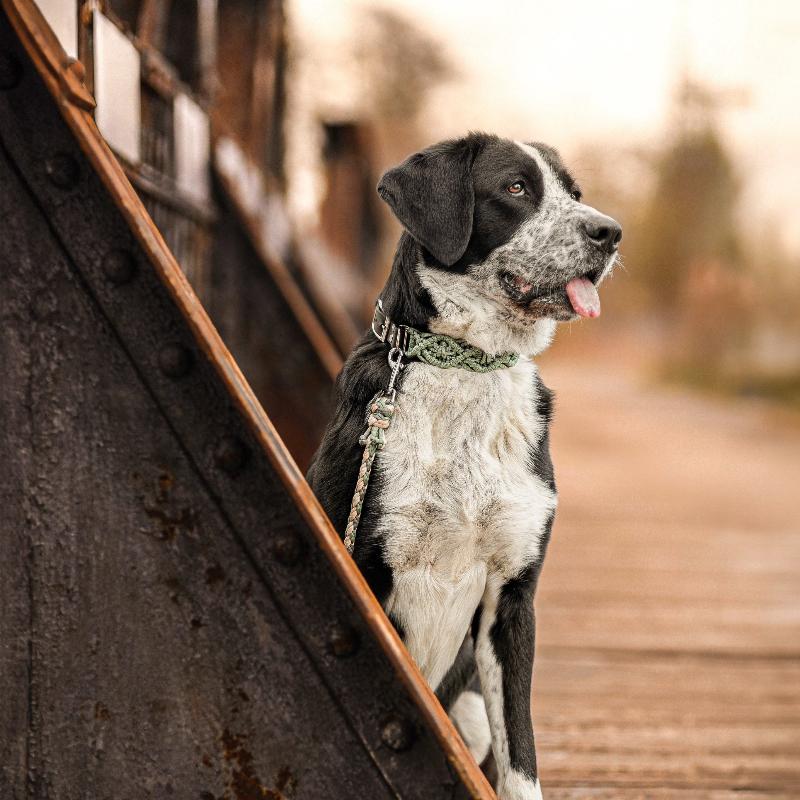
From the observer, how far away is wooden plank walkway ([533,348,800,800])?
261 cm

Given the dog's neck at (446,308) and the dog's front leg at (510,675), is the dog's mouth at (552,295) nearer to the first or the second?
the dog's neck at (446,308)

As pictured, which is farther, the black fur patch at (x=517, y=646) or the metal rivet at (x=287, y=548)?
the black fur patch at (x=517, y=646)

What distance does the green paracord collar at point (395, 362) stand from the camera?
1762 mm

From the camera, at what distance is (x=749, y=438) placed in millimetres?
15773

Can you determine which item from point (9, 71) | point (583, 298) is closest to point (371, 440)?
point (583, 298)

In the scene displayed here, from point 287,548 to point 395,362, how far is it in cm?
66

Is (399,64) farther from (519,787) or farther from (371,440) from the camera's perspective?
(519,787)

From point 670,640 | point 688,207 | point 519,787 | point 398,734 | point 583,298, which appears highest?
point 583,298

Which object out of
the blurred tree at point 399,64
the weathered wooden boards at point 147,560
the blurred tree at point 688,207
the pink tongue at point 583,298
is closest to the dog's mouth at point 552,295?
the pink tongue at point 583,298

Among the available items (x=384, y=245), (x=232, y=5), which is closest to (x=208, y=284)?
(x=232, y=5)

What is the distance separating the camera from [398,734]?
1.22 metres

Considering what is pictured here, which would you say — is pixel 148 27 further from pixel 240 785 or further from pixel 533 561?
pixel 240 785

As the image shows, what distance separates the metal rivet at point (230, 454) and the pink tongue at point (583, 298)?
100 cm

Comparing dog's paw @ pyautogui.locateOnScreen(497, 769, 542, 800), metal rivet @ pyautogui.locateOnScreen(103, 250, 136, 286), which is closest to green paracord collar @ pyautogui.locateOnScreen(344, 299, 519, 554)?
dog's paw @ pyautogui.locateOnScreen(497, 769, 542, 800)
